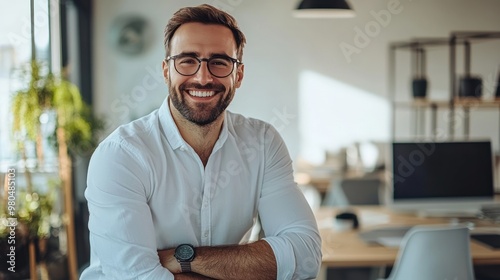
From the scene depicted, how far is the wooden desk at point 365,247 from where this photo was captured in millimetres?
2857

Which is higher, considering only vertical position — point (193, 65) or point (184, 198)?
point (193, 65)

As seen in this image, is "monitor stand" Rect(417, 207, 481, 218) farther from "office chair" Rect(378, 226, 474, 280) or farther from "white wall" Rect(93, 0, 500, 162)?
"white wall" Rect(93, 0, 500, 162)

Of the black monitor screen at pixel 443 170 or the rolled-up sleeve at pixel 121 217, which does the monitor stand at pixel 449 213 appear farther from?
the rolled-up sleeve at pixel 121 217

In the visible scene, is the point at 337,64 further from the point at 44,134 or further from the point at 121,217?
the point at 121,217

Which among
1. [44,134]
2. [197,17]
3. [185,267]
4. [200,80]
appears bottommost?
[185,267]

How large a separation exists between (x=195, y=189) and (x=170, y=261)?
0.21 m

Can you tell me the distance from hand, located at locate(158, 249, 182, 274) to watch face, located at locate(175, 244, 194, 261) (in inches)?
0.6

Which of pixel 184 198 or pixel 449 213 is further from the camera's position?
pixel 449 213

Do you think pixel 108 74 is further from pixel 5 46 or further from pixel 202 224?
pixel 202 224

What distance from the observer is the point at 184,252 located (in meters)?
1.79

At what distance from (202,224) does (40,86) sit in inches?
111

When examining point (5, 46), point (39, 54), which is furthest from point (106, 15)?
point (5, 46)

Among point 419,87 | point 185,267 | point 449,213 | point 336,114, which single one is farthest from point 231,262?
point 336,114

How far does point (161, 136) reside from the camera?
6.11 feet
